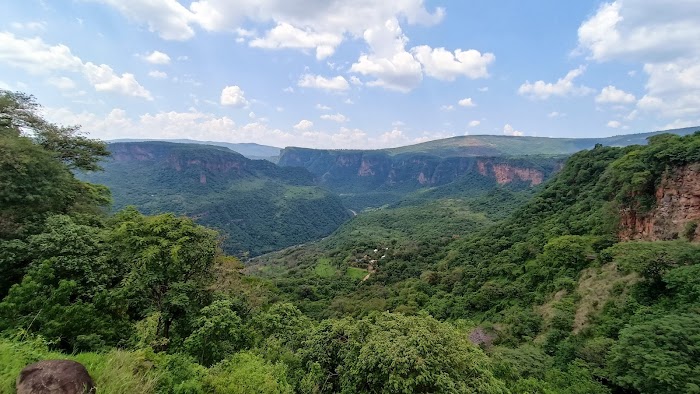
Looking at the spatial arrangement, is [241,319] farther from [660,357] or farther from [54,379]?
[660,357]

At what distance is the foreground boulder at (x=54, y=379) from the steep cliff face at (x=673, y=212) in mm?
36803

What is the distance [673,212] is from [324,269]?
194 feet

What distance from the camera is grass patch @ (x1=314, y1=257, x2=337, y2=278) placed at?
72.0m

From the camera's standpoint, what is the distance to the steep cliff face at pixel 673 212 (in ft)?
89.9

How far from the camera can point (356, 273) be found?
71.2 meters

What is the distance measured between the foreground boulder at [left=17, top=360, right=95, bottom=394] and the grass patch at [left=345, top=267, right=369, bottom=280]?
63495 mm

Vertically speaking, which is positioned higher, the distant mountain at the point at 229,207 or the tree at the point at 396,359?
the tree at the point at 396,359

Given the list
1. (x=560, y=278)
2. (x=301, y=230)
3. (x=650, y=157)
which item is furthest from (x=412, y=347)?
(x=301, y=230)

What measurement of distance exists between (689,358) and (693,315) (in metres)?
3.51

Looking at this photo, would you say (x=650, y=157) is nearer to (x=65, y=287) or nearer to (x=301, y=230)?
(x=65, y=287)

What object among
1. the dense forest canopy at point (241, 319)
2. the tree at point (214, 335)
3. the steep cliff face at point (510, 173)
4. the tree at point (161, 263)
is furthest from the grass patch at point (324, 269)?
the steep cliff face at point (510, 173)

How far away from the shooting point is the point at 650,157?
1309 inches

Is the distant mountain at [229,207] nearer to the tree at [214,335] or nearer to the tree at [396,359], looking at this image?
the tree at [214,335]

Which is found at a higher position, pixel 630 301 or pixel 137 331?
pixel 137 331
